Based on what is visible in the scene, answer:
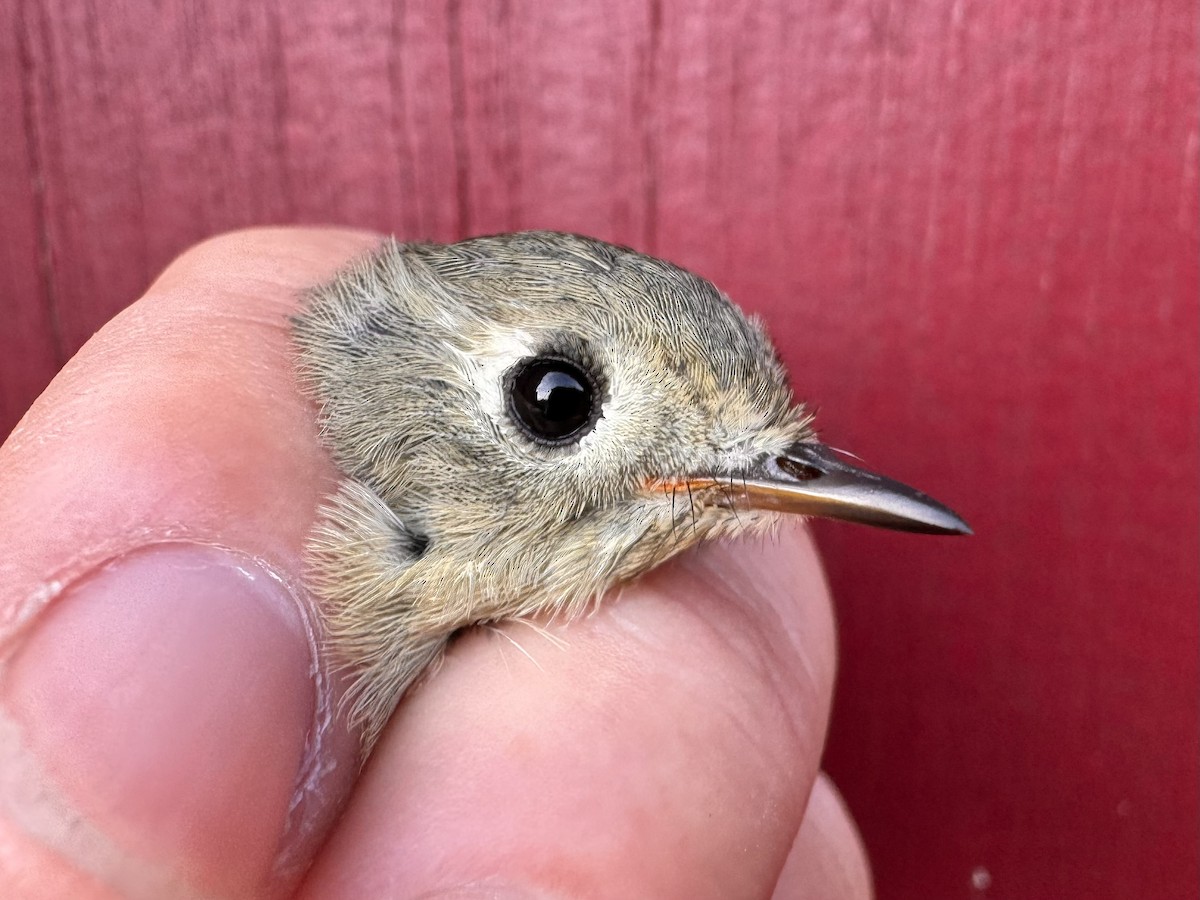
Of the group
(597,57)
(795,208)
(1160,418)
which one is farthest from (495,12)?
(1160,418)

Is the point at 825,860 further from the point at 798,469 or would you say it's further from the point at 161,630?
the point at 161,630

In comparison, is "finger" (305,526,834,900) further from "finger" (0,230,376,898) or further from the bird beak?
the bird beak

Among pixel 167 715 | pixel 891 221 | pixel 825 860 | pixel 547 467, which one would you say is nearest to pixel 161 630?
pixel 167 715

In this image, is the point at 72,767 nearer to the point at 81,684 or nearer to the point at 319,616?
the point at 81,684

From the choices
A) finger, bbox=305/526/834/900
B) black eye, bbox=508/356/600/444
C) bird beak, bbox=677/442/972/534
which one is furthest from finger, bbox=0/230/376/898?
bird beak, bbox=677/442/972/534

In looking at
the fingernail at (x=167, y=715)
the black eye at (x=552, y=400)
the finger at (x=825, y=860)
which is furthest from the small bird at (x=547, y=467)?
the finger at (x=825, y=860)

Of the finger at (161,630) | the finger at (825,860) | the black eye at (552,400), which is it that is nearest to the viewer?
the finger at (161,630)

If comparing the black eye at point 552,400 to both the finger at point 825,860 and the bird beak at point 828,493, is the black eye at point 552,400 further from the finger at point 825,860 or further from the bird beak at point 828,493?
Answer: the finger at point 825,860
